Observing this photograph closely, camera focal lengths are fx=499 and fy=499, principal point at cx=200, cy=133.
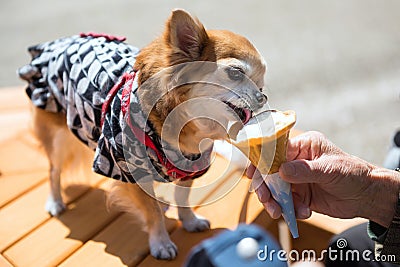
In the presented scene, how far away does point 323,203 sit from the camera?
57.8 inches

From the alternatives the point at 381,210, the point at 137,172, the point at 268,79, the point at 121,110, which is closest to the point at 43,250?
the point at 137,172

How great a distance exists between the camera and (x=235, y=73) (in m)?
1.34

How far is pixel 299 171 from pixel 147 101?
0.50 m

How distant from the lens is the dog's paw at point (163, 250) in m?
1.75

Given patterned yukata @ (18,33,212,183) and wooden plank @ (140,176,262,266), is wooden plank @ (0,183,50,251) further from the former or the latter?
wooden plank @ (140,176,262,266)

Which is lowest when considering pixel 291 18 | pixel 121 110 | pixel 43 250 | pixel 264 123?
pixel 43 250

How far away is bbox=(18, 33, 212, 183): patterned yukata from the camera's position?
1.54m

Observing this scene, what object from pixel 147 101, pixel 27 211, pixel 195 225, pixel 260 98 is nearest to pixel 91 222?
pixel 27 211

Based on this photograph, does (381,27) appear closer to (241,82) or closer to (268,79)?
(268,79)

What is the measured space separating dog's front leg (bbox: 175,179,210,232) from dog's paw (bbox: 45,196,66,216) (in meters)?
0.47

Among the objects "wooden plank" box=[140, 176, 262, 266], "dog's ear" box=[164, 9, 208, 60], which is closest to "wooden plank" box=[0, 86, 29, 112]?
"wooden plank" box=[140, 176, 262, 266]

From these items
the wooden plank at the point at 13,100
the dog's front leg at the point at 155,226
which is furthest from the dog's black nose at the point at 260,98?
the wooden plank at the point at 13,100

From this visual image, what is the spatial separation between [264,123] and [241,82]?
15 cm

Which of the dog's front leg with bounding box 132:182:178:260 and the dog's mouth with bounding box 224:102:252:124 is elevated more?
the dog's mouth with bounding box 224:102:252:124
